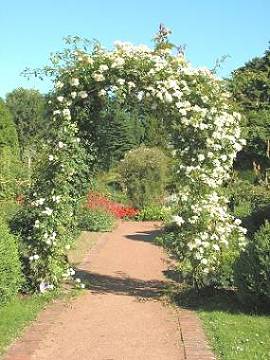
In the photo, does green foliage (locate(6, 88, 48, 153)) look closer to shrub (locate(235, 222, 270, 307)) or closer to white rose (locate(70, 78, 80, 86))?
white rose (locate(70, 78, 80, 86))

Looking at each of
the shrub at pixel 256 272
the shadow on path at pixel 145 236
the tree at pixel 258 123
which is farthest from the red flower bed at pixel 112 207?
the shrub at pixel 256 272

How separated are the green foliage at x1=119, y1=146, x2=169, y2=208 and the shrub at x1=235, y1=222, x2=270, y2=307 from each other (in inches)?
731

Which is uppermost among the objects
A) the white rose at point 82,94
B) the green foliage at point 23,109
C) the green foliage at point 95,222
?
the green foliage at point 23,109

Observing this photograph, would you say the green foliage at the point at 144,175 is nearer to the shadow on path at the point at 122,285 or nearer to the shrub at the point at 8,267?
the shadow on path at the point at 122,285

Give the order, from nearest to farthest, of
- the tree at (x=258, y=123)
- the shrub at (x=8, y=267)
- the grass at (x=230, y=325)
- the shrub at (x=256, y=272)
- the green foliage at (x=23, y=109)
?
the grass at (x=230, y=325)
the shrub at (x=256, y=272)
the shrub at (x=8, y=267)
the tree at (x=258, y=123)
the green foliage at (x=23, y=109)

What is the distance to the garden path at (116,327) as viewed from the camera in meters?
5.94

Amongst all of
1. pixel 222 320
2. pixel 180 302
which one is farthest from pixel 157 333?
pixel 180 302

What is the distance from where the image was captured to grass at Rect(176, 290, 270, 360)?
588 centimetres

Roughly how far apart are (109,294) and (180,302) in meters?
1.20

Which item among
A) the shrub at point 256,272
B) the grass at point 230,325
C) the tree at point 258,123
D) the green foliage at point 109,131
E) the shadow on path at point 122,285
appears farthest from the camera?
the tree at point 258,123

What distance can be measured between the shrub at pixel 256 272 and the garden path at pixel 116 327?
2.61 feet

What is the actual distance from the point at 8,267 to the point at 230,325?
2.99 meters

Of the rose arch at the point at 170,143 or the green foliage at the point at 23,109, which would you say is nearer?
the rose arch at the point at 170,143

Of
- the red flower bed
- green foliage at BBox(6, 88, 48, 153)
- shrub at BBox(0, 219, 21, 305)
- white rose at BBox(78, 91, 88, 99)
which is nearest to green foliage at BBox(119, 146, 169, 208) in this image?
the red flower bed
